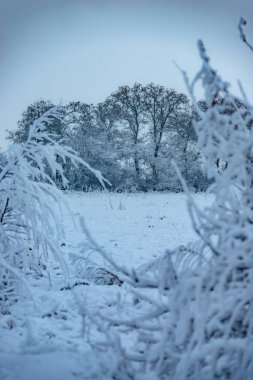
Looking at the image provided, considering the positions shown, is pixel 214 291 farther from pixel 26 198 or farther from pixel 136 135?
pixel 136 135

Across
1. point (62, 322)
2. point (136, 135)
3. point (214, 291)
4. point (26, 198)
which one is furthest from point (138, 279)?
point (136, 135)

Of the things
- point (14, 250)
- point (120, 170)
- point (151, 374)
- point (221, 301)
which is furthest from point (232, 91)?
point (120, 170)

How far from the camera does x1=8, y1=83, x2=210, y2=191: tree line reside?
31.3 metres

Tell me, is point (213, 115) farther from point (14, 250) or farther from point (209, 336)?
point (14, 250)

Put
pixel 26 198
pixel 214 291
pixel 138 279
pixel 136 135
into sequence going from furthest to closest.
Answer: pixel 136 135 < pixel 26 198 < pixel 138 279 < pixel 214 291

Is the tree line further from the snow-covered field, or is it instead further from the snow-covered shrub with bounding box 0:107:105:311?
the snow-covered shrub with bounding box 0:107:105:311

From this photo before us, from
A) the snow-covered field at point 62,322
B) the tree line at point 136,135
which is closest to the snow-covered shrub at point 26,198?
the snow-covered field at point 62,322

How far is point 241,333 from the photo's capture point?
1.80 m

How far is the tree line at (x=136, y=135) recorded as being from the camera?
31297 millimetres

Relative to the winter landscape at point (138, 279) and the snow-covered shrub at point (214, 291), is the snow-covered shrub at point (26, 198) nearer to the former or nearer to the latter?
the winter landscape at point (138, 279)

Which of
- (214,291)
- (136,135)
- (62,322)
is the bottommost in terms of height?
(62,322)

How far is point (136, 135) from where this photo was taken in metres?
33.6

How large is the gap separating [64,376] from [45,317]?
5.28 ft

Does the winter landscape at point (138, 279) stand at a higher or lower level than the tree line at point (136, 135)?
lower
